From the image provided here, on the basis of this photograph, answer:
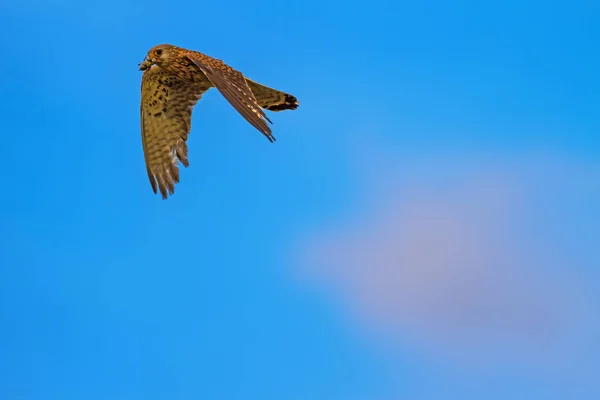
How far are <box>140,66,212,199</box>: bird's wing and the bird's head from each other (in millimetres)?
538

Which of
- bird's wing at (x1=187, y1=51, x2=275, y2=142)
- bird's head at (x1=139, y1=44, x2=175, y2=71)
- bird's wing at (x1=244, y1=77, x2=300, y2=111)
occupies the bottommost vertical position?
bird's wing at (x1=187, y1=51, x2=275, y2=142)

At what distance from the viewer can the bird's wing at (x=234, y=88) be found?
51.5ft

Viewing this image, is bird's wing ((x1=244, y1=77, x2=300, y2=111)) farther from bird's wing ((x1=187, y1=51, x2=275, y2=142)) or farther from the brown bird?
bird's wing ((x1=187, y1=51, x2=275, y2=142))

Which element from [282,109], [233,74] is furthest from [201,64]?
[282,109]

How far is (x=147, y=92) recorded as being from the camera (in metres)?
20.3

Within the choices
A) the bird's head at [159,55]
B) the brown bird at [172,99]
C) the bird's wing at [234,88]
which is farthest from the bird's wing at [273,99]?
the bird's head at [159,55]

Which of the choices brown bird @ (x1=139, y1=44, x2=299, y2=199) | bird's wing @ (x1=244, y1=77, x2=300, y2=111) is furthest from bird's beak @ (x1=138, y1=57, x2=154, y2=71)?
bird's wing @ (x1=244, y1=77, x2=300, y2=111)

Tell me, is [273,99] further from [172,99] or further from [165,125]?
[165,125]

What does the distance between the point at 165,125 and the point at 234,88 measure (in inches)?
145

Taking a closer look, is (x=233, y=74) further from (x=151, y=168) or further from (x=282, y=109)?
(x=151, y=168)

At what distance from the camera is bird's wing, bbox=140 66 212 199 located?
20.0m

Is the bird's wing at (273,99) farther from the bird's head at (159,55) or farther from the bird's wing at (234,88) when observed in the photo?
the bird's head at (159,55)

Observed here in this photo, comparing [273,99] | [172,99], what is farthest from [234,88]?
[172,99]

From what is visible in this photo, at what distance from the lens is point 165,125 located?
20.5 metres
